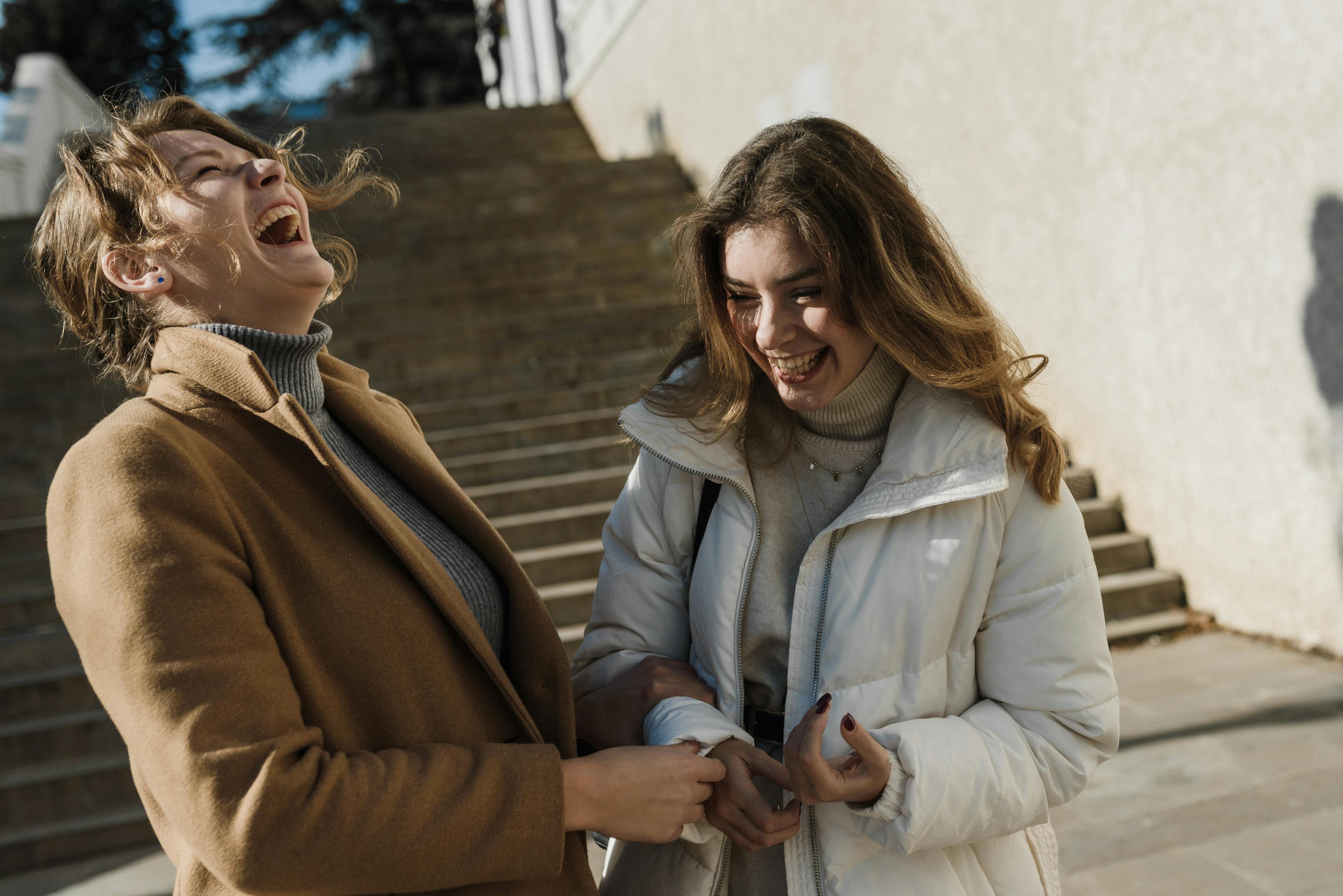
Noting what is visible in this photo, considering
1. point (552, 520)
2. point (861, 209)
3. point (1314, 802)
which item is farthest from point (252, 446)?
point (552, 520)

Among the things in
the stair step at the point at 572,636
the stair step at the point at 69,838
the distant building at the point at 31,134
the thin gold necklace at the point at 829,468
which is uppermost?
the distant building at the point at 31,134

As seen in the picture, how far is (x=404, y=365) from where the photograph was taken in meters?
6.70

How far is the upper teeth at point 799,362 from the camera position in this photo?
141 centimetres

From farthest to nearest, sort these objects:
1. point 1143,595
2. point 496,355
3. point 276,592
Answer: point 496,355
point 1143,595
point 276,592

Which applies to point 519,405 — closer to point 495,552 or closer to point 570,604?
point 570,604

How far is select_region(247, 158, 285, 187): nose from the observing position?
1.34m

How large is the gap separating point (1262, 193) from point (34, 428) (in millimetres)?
6445

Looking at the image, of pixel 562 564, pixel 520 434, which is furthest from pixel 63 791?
pixel 520 434

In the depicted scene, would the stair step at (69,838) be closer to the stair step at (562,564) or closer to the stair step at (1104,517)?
the stair step at (562,564)

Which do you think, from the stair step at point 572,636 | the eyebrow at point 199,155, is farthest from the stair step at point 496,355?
the eyebrow at point 199,155

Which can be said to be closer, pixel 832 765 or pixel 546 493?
pixel 832 765

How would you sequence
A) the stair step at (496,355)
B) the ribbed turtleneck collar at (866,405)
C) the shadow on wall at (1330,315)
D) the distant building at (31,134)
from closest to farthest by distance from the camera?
the ribbed turtleneck collar at (866,405) < the shadow on wall at (1330,315) < the stair step at (496,355) < the distant building at (31,134)

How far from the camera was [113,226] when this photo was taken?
1254 millimetres

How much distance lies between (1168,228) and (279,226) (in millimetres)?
4052
